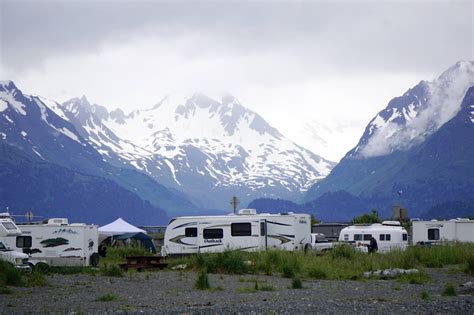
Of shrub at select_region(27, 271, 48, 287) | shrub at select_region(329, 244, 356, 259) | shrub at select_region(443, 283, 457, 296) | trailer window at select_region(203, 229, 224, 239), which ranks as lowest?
shrub at select_region(443, 283, 457, 296)

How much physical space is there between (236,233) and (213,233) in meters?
1.01

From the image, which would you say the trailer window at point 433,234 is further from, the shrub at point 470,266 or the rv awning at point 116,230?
the shrub at point 470,266

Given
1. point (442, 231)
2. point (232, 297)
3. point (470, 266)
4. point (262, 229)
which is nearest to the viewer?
point (232, 297)

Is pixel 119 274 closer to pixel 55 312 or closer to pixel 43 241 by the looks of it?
pixel 43 241

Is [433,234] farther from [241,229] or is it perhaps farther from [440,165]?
[440,165]

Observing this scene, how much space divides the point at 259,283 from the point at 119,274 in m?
6.45

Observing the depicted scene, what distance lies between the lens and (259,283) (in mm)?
28750

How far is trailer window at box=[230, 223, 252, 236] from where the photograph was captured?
43.1 metres

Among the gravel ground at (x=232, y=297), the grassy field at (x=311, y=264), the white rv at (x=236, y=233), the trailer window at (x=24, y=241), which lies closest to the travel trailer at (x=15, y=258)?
the grassy field at (x=311, y=264)

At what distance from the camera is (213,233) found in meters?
43.3

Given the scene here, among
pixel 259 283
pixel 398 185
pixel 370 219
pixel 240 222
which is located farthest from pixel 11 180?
pixel 259 283

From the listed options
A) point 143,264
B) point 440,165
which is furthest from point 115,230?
point 440,165

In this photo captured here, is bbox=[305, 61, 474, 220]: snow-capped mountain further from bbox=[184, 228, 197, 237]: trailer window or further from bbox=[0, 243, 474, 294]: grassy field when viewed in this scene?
bbox=[0, 243, 474, 294]: grassy field

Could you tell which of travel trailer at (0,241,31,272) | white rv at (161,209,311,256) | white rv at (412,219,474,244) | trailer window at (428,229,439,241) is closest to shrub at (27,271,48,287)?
travel trailer at (0,241,31,272)
